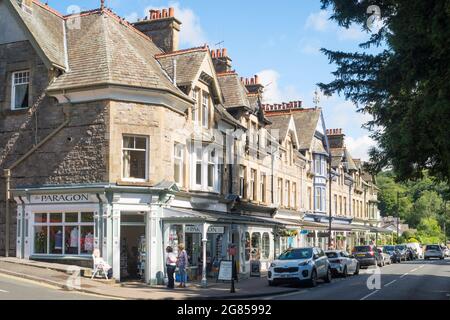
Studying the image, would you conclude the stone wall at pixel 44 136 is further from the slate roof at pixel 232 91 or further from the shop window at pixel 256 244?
the shop window at pixel 256 244

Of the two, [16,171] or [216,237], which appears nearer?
[16,171]

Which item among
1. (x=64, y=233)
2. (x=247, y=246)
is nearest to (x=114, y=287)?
(x=64, y=233)

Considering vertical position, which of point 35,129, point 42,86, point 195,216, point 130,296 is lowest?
point 130,296

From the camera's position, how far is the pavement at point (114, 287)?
19547mm

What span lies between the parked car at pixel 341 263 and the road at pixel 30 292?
16.4 metres

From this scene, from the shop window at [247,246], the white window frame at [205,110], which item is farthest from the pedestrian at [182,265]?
the shop window at [247,246]

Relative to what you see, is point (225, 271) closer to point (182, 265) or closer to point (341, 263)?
point (182, 265)

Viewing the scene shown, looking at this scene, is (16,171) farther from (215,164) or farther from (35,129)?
(215,164)

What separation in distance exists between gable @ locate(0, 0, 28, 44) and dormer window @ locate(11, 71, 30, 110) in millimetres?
1617

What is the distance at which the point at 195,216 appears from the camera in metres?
24.3

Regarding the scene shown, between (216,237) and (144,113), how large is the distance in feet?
31.9

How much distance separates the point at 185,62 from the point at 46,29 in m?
6.92

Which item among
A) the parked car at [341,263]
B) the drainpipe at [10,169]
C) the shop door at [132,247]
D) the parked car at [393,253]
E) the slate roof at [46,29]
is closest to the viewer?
the shop door at [132,247]
